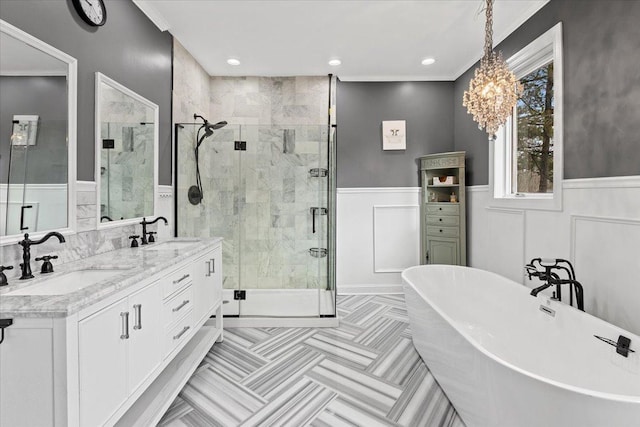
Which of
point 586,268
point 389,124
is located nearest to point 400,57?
point 389,124

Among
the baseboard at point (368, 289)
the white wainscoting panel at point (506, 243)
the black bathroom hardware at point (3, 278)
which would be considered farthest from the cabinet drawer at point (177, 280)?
the white wainscoting panel at point (506, 243)

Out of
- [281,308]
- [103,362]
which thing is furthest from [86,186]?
[281,308]

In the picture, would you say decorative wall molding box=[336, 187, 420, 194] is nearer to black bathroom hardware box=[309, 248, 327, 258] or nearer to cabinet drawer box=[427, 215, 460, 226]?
cabinet drawer box=[427, 215, 460, 226]

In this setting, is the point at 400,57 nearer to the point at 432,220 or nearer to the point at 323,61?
the point at 323,61

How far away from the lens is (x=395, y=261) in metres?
4.02

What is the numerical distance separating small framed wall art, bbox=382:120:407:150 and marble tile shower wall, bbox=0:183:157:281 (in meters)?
3.04

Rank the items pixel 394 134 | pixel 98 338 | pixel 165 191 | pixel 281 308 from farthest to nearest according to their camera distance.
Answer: pixel 394 134, pixel 281 308, pixel 165 191, pixel 98 338

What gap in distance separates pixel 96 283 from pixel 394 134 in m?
3.52

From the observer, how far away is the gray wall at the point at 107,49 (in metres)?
1.56

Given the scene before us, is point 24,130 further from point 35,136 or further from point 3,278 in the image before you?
point 3,278

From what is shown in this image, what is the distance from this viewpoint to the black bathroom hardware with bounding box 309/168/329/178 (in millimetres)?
3330

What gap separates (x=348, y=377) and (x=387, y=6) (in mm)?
2825

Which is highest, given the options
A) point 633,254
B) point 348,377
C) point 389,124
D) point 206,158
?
point 389,124

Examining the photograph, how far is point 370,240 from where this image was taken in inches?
158
